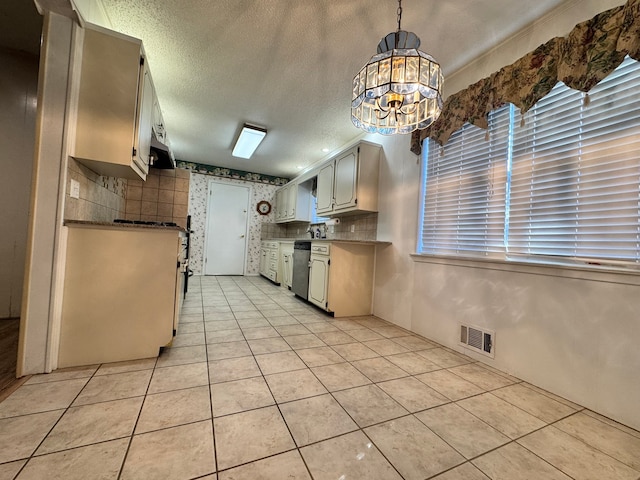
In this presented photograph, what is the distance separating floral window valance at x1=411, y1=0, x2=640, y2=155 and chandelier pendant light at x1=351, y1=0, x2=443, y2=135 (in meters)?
0.69

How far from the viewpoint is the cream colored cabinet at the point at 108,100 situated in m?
1.66

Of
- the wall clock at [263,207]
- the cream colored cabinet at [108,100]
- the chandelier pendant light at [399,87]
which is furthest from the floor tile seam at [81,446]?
the wall clock at [263,207]

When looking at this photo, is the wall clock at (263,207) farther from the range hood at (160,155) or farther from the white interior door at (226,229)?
the range hood at (160,155)

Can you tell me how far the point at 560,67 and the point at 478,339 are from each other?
1.91 metres

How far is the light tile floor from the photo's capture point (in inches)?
38.4

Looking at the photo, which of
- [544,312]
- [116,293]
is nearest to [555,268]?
[544,312]

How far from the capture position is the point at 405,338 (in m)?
2.48

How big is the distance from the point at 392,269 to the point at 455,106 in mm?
1717

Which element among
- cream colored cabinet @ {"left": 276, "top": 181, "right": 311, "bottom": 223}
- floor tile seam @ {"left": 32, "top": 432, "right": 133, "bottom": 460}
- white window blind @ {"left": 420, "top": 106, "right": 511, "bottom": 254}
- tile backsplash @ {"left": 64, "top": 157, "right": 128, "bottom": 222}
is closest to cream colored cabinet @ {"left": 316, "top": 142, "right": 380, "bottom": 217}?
white window blind @ {"left": 420, "top": 106, "right": 511, "bottom": 254}

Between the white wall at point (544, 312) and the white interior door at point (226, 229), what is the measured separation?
169 inches

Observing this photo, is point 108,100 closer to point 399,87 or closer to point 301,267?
point 399,87

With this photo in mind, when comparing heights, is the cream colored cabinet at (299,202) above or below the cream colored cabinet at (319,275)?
above

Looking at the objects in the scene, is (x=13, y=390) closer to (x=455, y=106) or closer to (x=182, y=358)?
(x=182, y=358)

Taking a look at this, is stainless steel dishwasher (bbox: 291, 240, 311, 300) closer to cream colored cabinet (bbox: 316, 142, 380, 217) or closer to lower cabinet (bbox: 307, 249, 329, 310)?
lower cabinet (bbox: 307, 249, 329, 310)
